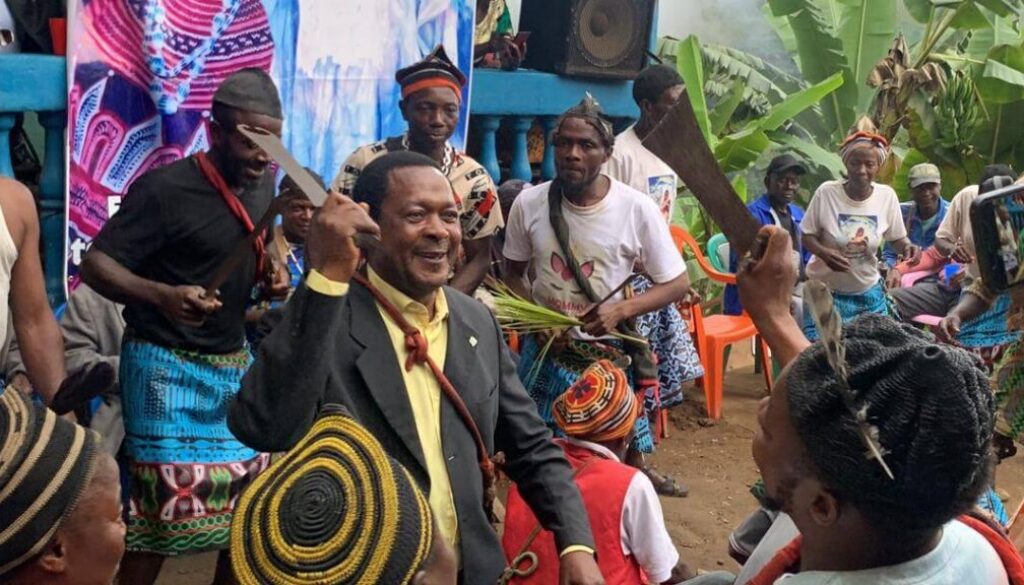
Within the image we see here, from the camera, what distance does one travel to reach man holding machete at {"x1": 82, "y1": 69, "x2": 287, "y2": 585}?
12.6ft

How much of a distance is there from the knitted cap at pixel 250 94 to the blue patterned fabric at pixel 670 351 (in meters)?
2.56

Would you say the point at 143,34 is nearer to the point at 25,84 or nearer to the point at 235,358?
the point at 25,84

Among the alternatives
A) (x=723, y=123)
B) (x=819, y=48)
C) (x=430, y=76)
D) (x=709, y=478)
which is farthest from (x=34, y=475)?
(x=819, y=48)

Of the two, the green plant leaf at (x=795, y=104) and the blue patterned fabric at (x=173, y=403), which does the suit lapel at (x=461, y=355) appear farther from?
the green plant leaf at (x=795, y=104)

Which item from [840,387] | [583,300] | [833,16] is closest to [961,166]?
[833,16]

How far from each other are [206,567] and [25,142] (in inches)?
86.9

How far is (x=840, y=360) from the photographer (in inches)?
69.1

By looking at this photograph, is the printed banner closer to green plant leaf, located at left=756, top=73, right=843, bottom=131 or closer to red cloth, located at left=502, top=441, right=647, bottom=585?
red cloth, located at left=502, top=441, right=647, bottom=585

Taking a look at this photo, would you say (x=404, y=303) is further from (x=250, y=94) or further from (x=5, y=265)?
(x=250, y=94)

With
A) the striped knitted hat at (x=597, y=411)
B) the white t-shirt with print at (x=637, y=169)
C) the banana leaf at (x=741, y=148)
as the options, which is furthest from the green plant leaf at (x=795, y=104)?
the striped knitted hat at (x=597, y=411)

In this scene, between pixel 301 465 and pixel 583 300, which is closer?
pixel 301 465

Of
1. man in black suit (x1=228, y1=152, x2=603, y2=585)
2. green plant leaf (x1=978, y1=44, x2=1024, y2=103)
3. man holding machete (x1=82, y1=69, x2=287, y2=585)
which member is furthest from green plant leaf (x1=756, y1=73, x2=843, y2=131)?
man in black suit (x1=228, y1=152, x2=603, y2=585)

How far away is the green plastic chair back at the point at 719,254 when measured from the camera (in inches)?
368

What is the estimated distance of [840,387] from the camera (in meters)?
1.76
